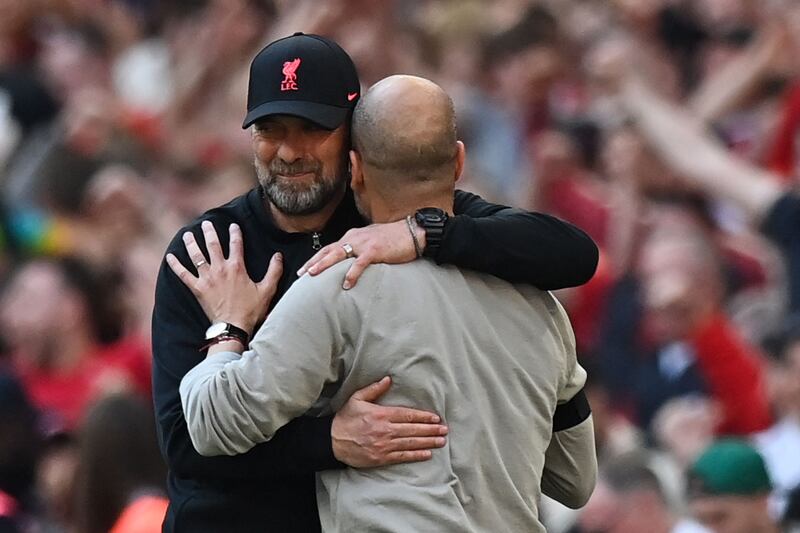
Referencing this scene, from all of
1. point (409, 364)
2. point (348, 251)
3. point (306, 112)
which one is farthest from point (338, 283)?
point (306, 112)

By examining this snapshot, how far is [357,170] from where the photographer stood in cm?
391

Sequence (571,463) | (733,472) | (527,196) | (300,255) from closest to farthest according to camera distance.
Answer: (300,255), (571,463), (733,472), (527,196)

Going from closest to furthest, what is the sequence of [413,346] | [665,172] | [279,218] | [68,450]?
[413,346] < [279,218] < [68,450] < [665,172]

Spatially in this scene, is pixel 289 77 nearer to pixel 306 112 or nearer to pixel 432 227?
pixel 306 112

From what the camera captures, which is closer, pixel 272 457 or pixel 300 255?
pixel 272 457

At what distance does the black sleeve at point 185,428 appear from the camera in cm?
388

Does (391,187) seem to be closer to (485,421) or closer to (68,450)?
(485,421)

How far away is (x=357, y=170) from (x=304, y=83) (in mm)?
271

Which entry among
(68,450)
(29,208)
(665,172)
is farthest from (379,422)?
(29,208)

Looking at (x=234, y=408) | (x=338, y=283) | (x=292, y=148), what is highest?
(x=292, y=148)

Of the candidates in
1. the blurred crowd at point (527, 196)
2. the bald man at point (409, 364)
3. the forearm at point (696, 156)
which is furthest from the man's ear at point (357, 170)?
the forearm at point (696, 156)

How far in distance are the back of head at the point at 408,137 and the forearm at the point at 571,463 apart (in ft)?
2.27

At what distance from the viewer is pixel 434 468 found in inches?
150

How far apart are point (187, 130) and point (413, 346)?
292 inches
